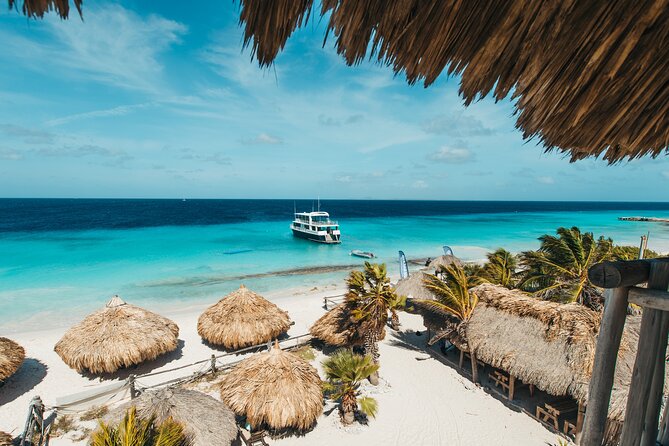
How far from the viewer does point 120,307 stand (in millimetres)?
11234

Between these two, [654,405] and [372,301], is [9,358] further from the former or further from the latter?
[654,405]

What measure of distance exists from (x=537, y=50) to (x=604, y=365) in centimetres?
183

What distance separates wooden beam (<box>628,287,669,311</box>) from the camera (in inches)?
61.6

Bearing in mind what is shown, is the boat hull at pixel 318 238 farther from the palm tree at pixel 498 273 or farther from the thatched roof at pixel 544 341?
the thatched roof at pixel 544 341

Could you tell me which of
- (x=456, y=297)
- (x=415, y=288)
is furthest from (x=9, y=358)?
(x=415, y=288)

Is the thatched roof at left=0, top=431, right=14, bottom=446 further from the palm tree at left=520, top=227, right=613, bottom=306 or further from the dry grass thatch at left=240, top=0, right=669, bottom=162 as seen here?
the palm tree at left=520, top=227, right=613, bottom=306

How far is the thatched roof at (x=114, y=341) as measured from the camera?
9.96 m

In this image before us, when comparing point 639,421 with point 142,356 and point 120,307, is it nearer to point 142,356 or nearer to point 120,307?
point 142,356

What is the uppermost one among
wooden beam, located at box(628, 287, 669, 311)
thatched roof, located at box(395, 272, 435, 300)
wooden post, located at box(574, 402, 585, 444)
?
Result: wooden beam, located at box(628, 287, 669, 311)

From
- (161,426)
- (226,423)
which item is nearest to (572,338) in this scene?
(226,423)

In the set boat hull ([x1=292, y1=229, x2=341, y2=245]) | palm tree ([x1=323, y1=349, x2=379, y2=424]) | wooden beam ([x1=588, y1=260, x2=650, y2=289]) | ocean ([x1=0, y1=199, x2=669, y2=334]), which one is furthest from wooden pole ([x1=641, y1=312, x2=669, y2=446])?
boat hull ([x1=292, y1=229, x2=341, y2=245])

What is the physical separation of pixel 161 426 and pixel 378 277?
22.5ft

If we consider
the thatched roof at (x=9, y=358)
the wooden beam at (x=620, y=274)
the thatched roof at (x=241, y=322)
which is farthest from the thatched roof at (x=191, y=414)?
the wooden beam at (x=620, y=274)

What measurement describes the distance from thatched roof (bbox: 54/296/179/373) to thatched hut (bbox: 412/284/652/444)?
32.5 ft
